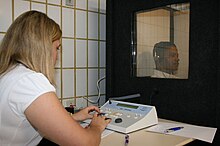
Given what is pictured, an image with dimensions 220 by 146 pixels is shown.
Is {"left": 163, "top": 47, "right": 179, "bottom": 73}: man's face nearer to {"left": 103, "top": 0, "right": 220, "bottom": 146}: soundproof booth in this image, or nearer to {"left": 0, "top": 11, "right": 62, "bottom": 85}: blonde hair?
{"left": 103, "top": 0, "right": 220, "bottom": 146}: soundproof booth

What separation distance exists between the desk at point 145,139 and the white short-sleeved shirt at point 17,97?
0.32 meters

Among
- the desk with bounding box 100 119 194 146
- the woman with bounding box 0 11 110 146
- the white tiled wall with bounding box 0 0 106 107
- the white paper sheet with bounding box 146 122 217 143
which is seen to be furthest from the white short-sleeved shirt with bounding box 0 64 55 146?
the white tiled wall with bounding box 0 0 106 107

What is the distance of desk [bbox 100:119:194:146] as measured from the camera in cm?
95

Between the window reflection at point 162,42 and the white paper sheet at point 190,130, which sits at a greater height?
the window reflection at point 162,42

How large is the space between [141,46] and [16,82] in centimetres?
85

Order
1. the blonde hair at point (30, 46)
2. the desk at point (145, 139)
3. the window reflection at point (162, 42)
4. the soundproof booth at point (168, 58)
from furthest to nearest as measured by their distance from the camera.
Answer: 1. the window reflection at point (162, 42)
2. the soundproof booth at point (168, 58)
3. the desk at point (145, 139)
4. the blonde hair at point (30, 46)

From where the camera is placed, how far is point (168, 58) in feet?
4.32

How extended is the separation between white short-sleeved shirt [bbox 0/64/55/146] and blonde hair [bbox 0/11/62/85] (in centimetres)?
4

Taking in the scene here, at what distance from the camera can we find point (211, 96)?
3.69 feet

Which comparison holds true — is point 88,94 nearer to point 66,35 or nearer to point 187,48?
point 66,35

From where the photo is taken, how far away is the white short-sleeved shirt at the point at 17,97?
0.74m

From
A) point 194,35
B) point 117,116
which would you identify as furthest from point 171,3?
point 117,116

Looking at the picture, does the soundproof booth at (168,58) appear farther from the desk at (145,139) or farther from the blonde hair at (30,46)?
the blonde hair at (30,46)

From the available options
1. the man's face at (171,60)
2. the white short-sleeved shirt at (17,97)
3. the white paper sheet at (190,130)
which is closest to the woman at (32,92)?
the white short-sleeved shirt at (17,97)
